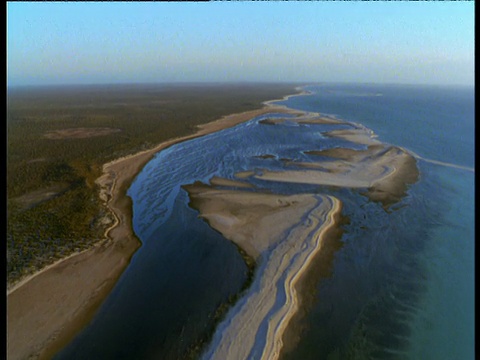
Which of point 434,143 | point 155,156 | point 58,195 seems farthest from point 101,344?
point 434,143

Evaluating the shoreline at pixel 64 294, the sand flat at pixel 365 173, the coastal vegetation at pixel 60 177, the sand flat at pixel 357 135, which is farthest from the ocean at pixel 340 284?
the sand flat at pixel 357 135

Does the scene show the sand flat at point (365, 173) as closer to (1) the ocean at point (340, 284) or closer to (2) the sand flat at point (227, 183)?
(1) the ocean at point (340, 284)

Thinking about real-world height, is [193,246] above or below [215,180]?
below

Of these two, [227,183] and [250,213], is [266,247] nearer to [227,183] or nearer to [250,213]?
[250,213]

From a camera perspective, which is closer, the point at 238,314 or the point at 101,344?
the point at 101,344

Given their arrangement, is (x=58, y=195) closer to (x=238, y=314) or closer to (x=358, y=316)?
(x=238, y=314)

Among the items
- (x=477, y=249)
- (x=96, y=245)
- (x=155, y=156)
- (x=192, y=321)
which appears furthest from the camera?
(x=155, y=156)

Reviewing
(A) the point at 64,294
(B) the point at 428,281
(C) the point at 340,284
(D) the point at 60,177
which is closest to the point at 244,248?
(C) the point at 340,284
